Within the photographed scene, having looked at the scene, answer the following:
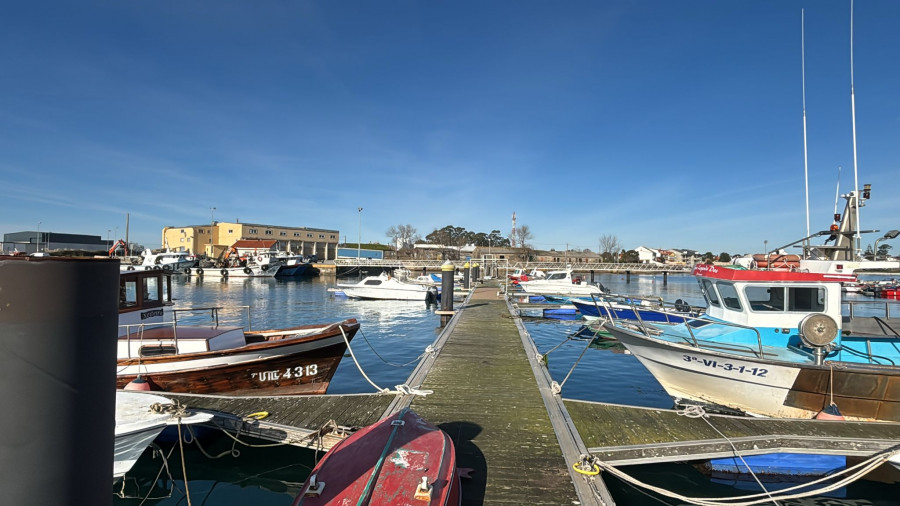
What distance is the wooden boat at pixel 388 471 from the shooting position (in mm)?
4434

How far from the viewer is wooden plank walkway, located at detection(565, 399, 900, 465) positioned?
6859 millimetres

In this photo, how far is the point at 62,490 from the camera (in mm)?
2133

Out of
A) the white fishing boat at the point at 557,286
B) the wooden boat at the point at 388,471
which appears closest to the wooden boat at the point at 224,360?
the wooden boat at the point at 388,471

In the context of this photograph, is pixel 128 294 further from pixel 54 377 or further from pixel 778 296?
pixel 778 296

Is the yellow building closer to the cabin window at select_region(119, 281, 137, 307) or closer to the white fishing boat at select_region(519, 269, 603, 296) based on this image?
the white fishing boat at select_region(519, 269, 603, 296)

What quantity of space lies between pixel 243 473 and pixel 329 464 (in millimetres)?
3986

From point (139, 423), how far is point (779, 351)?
12.3m

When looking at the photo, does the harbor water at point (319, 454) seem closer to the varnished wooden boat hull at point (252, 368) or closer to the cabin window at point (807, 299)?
the varnished wooden boat hull at point (252, 368)

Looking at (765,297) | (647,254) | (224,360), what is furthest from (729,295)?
Result: (647,254)

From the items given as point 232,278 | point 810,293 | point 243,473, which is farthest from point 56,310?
point 232,278

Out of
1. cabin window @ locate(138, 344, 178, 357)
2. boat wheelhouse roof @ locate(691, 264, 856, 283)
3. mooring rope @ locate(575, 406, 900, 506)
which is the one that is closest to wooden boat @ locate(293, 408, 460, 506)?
mooring rope @ locate(575, 406, 900, 506)

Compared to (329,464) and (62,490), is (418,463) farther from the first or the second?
(62,490)

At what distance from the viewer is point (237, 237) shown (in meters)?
100

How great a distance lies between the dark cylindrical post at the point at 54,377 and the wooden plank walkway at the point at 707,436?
6.31m
